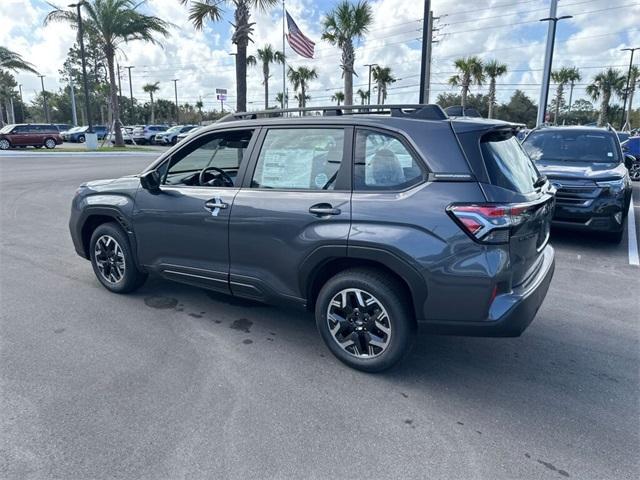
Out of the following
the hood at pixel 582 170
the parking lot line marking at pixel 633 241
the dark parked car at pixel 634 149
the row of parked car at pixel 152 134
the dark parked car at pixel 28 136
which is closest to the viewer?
the parking lot line marking at pixel 633 241

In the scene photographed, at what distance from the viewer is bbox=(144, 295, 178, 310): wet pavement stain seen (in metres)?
4.51

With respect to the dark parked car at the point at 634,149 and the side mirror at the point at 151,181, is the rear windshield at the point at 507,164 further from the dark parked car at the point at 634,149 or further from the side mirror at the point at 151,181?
the dark parked car at the point at 634,149

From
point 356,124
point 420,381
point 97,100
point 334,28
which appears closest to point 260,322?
point 420,381

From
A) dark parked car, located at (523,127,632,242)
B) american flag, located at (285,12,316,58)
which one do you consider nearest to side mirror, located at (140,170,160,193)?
dark parked car, located at (523,127,632,242)

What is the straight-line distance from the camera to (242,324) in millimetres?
4137

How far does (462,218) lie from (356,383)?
4.32ft

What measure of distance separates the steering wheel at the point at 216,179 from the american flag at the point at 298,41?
1803 centimetres

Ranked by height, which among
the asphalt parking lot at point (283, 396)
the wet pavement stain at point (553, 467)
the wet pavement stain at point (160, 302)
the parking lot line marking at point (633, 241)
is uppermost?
the parking lot line marking at point (633, 241)

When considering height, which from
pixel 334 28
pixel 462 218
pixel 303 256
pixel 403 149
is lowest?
pixel 303 256

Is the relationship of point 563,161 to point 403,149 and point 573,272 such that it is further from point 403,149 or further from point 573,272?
point 403,149

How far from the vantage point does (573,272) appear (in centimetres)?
571

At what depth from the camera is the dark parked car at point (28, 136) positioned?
90.8ft

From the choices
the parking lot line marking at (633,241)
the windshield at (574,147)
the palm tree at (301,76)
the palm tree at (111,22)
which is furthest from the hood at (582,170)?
the palm tree at (301,76)

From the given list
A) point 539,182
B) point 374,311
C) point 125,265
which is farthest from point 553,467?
point 125,265
